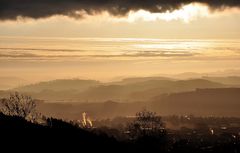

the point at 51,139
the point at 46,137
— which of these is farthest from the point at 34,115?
the point at 51,139

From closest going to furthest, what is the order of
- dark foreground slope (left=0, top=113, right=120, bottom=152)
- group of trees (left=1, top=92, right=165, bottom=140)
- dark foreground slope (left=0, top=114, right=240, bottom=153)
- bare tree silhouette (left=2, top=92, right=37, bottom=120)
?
dark foreground slope (left=0, top=114, right=240, bottom=153) < dark foreground slope (left=0, top=113, right=120, bottom=152) < bare tree silhouette (left=2, top=92, right=37, bottom=120) < group of trees (left=1, top=92, right=165, bottom=140)

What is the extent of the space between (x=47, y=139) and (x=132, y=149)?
63.7ft

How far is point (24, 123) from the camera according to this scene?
100375 millimetres

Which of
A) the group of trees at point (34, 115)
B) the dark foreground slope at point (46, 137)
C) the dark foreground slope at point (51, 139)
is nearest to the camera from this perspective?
the dark foreground slope at point (51, 139)

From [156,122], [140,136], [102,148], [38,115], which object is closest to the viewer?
[102,148]

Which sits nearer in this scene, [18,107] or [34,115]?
[34,115]

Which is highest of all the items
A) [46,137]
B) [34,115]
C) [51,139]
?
[46,137]

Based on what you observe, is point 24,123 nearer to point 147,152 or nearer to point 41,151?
point 41,151

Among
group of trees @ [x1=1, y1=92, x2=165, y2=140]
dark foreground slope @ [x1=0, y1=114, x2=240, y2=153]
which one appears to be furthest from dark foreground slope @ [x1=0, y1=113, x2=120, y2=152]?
group of trees @ [x1=1, y1=92, x2=165, y2=140]

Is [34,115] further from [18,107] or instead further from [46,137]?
[46,137]

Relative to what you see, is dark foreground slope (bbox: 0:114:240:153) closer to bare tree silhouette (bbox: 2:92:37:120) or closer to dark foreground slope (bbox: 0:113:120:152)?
dark foreground slope (bbox: 0:113:120:152)

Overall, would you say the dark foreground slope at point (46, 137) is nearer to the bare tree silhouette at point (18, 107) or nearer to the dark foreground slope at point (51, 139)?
the dark foreground slope at point (51, 139)

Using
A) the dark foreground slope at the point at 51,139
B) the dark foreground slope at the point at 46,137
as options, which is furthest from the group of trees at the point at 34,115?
the dark foreground slope at the point at 51,139

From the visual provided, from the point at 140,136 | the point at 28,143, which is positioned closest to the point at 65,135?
the point at 28,143
